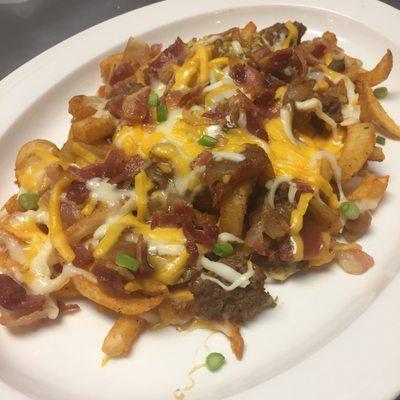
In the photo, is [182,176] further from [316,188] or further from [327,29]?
[327,29]

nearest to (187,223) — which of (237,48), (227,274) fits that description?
(227,274)

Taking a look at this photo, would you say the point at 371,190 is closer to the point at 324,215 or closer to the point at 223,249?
the point at 324,215

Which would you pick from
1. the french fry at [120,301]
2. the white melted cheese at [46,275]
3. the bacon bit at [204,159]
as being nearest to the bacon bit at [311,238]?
the bacon bit at [204,159]

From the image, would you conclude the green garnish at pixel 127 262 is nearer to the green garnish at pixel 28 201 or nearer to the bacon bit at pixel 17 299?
the bacon bit at pixel 17 299

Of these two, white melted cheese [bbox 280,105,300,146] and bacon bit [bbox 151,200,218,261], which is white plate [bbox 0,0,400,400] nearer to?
bacon bit [bbox 151,200,218,261]

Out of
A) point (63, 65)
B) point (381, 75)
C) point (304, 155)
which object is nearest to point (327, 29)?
point (381, 75)

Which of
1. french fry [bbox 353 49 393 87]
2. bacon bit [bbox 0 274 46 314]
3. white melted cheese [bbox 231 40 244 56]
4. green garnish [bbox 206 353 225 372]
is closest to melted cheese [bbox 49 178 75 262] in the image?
bacon bit [bbox 0 274 46 314]
